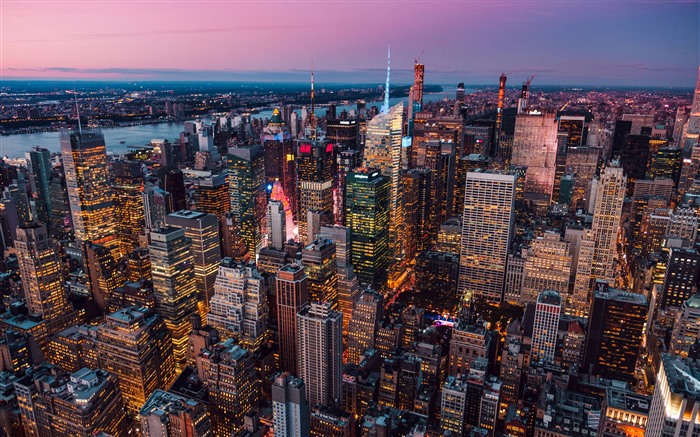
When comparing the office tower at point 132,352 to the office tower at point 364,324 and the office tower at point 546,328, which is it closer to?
the office tower at point 364,324

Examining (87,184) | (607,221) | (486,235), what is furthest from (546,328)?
(87,184)

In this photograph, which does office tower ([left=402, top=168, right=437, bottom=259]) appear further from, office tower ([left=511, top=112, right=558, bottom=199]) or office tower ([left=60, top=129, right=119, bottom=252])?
office tower ([left=60, top=129, right=119, bottom=252])

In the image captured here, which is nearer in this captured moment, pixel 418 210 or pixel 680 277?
pixel 680 277

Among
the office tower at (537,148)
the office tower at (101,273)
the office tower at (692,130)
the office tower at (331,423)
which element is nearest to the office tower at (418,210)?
the office tower at (537,148)

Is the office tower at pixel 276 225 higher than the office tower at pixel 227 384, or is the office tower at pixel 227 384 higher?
the office tower at pixel 276 225

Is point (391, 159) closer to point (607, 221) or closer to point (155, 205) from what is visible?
point (607, 221)

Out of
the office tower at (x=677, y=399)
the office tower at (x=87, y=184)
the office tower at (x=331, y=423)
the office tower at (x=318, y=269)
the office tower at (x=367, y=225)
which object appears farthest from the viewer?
the office tower at (x=87, y=184)

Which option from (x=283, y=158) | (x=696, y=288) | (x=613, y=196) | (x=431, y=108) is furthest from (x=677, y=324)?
(x=431, y=108)
